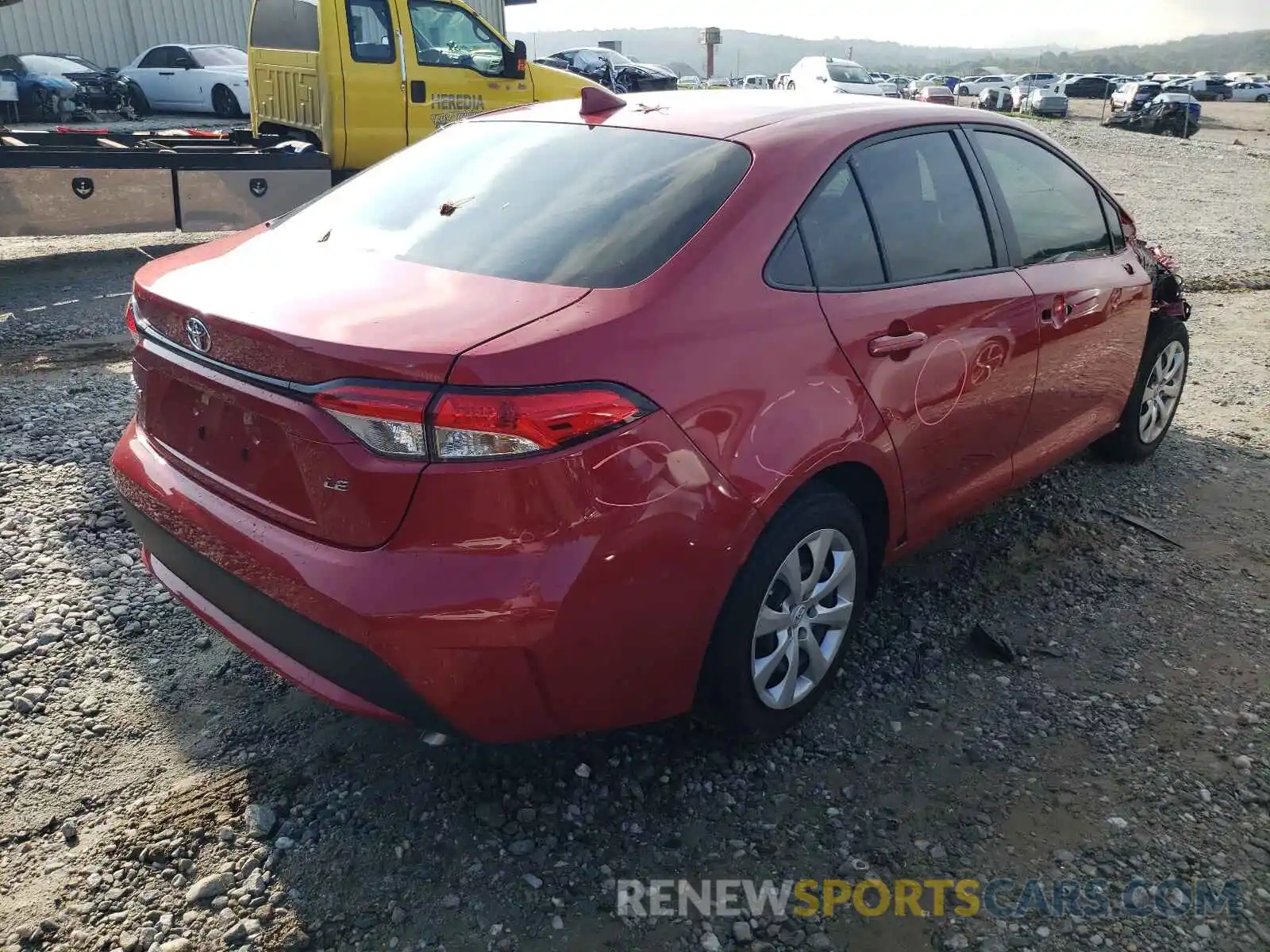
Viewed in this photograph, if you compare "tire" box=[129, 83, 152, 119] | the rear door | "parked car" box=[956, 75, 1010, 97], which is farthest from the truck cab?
"parked car" box=[956, 75, 1010, 97]

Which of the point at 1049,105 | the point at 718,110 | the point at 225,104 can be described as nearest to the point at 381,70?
the point at 718,110

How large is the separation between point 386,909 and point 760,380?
58.6 inches

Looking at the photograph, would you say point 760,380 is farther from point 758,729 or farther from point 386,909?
point 386,909

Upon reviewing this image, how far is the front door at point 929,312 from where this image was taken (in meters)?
2.71

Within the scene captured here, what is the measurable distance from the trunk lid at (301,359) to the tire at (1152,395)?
337 cm

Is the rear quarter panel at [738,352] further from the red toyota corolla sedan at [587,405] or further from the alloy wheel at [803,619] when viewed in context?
the alloy wheel at [803,619]

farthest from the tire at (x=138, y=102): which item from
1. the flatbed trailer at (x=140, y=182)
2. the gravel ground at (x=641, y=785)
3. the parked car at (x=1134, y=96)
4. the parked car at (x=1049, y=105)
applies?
the parked car at (x=1134, y=96)

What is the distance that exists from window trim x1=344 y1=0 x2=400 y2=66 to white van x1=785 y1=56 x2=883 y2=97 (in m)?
20.2

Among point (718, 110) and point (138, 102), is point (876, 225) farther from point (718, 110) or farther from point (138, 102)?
point (138, 102)

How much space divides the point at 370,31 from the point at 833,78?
22.7 m

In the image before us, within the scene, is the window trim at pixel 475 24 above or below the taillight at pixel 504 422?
above

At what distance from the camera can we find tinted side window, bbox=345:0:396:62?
903 centimetres

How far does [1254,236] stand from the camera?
11.5 metres

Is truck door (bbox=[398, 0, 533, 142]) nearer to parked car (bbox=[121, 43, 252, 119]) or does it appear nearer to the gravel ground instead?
the gravel ground
